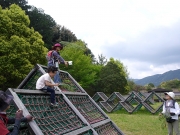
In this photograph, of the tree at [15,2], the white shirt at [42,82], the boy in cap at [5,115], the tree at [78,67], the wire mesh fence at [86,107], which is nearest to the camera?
the boy in cap at [5,115]

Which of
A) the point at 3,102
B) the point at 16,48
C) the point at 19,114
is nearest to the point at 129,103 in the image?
the point at 16,48

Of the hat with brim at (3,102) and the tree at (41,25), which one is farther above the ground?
the tree at (41,25)

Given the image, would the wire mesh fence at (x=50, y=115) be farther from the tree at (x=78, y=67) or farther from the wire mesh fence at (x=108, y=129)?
the tree at (x=78, y=67)

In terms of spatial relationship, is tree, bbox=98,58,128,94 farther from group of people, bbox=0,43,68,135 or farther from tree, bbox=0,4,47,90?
group of people, bbox=0,43,68,135

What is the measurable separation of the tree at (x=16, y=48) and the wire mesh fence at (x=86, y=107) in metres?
18.0

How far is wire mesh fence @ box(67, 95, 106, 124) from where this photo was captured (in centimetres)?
527

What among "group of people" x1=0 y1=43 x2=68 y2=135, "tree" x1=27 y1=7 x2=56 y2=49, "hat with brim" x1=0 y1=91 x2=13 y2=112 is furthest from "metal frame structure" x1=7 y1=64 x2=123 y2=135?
"tree" x1=27 y1=7 x2=56 y2=49

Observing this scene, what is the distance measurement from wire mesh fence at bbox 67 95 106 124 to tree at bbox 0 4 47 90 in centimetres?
1802

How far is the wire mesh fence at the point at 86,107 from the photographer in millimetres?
5266

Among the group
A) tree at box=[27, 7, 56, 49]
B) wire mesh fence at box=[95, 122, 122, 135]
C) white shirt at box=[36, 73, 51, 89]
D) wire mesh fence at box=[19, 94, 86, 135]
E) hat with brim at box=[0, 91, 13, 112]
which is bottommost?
wire mesh fence at box=[95, 122, 122, 135]

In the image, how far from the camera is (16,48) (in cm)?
2394

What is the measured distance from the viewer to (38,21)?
37.3 metres

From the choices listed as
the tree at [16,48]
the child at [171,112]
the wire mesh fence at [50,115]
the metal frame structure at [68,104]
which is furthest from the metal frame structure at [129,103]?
the wire mesh fence at [50,115]

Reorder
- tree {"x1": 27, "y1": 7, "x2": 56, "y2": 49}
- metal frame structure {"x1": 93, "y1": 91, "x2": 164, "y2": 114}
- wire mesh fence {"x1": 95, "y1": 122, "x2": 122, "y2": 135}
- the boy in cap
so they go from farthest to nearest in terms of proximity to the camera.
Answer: tree {"x1": 27, "y1": 7, "x2": 56, "y2": 49} → metal frame structure {"x1": 93, "y1": 91, "x2": 164, "y2": 114} → wire mesh fence {"x1": 95, "y1": 122, "x2": 122, "y2": 135} → the boy in cap
